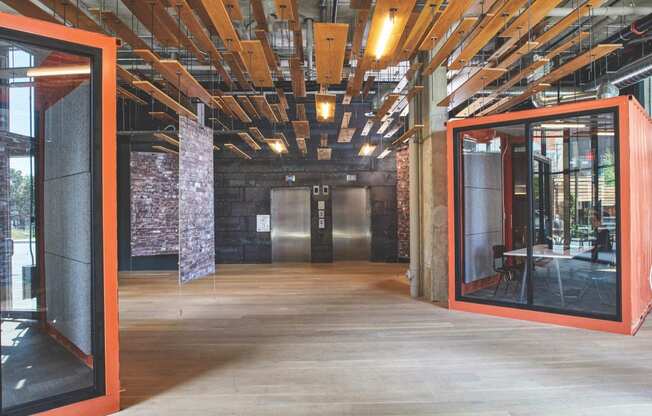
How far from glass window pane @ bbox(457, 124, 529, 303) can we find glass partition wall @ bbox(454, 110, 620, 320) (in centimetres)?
2

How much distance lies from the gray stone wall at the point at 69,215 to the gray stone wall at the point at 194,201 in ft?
5.15

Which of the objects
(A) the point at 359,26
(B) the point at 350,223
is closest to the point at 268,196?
(B) the point at 350,223

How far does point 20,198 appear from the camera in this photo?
5.13 meters

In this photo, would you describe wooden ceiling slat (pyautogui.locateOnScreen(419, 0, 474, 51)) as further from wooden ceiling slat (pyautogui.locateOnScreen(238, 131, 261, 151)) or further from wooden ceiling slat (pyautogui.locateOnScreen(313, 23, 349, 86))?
wooden ceiling slat (pyautogui.locateOnScreen(238, 131, 261, 151))

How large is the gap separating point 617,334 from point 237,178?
901 cm

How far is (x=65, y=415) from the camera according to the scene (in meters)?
2.73

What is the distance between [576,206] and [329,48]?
8577mm

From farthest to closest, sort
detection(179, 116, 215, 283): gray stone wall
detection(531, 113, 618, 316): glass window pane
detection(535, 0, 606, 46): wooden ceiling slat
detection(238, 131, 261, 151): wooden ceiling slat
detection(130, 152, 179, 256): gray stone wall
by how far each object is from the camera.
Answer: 1. detection(130, 152, 179, 256): gray stone wall
2. detection(238, 131, 261, 151): wooden ceiling slat
3. detection(531, 113, 618, 316): glass window pane
4. detection(179, 116, 215, 283): gray stone wall
5. detection(535, 0, 606, 46): wooden ceiling slat

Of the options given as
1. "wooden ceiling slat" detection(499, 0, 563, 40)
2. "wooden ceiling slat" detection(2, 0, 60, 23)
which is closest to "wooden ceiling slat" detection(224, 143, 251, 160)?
"wooden ceiling slat" detection(2, 0, 60, 23)

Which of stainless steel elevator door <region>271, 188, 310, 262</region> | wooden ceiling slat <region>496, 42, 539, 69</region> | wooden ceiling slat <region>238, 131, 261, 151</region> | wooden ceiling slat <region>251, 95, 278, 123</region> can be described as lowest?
stainless steel elevator door <region>271, 188, 310, 262</region>

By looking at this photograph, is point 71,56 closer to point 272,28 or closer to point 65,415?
point 65,415

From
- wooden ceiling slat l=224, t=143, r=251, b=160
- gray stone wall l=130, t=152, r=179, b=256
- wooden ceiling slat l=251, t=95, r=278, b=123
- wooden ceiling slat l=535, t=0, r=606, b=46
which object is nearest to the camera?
wooden ceiling slat l=535, t=0, r=606, b=46

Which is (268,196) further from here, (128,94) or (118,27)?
(118,27)

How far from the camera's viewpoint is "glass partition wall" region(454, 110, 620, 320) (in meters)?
5.54
